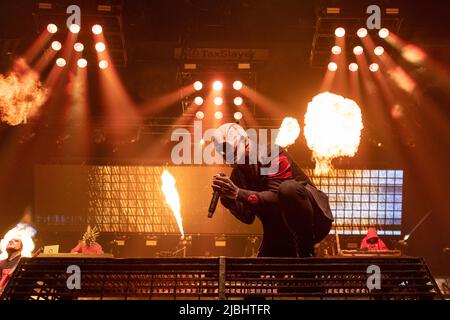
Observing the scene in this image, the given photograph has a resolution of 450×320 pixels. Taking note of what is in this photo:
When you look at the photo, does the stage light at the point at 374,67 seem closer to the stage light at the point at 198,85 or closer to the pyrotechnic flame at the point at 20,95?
the stage light at the point at 198,85

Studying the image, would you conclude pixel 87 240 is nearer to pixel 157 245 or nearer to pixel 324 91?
pixel 157 245

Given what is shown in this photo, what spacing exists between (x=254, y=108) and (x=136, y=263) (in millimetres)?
6255

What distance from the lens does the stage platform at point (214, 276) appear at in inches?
136

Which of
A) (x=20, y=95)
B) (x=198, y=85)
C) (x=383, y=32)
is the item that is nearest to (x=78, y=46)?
(x=20, y=95)

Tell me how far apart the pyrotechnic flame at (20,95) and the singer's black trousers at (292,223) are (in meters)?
6.52

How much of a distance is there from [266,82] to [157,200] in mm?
3350

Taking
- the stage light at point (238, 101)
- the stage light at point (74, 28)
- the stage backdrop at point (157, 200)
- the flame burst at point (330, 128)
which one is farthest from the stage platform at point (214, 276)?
the stage backdrop at point (157, 200)

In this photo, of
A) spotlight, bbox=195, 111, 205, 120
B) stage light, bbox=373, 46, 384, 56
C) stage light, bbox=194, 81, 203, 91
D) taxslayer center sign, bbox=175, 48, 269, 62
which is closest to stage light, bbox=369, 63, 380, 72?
stage light, bbox=373, 46, 384, 56

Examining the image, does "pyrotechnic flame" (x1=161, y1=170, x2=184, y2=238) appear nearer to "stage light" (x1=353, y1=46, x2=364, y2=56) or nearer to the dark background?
the dark background

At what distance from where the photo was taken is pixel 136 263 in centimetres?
354

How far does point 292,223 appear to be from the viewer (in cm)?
389

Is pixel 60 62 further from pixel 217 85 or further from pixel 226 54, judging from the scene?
pixel 226 54
